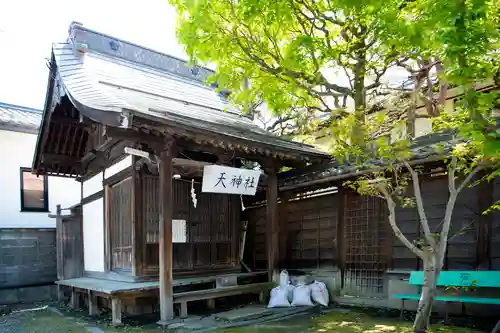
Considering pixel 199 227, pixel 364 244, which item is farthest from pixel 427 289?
pixel 199 227

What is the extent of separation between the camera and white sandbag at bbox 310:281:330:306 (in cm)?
916

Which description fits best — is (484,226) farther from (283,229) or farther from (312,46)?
(283,229)

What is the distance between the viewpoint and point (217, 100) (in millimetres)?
13555

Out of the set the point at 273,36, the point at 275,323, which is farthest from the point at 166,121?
the point at 275,323

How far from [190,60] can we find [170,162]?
2176 mm

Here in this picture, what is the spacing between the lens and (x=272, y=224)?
1002 centimetres

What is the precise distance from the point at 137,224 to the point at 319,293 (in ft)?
14.7

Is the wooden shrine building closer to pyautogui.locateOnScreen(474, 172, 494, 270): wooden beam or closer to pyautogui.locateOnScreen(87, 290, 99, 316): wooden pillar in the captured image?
pyautogui.locateOnScreen(87, 290, 99, 316): wooden pillar

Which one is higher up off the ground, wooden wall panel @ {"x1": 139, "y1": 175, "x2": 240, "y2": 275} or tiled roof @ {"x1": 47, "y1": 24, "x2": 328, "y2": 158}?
tiled roof @ {"x1": 47, "y1": 24, "x2": 328, "y2": 158}

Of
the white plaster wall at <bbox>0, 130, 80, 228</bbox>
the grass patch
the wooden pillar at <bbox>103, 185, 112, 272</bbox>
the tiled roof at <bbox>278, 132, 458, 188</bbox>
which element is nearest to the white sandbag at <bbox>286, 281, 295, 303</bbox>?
the tiled roof at <bbox>278, 132, 458, 188</bbox>

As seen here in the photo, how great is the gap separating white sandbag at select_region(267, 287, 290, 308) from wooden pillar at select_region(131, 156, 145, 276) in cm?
302

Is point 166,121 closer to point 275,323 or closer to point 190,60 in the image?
point 190,60

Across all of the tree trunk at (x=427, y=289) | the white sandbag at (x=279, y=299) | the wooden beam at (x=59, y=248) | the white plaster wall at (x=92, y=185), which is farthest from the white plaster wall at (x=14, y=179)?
the tree trunk at (x=427, y=289)

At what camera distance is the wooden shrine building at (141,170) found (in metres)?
7.83
